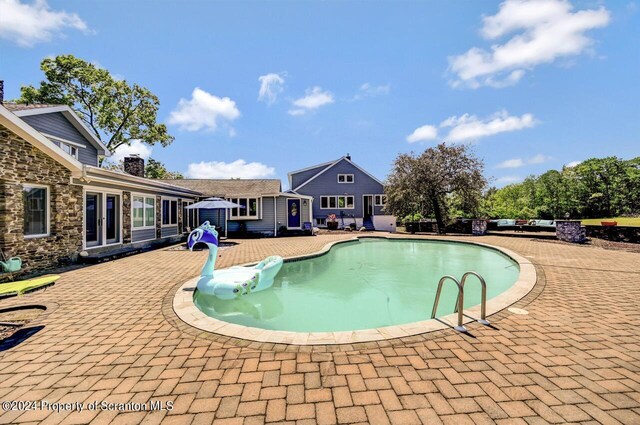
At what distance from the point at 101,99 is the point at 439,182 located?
2950 centimetres

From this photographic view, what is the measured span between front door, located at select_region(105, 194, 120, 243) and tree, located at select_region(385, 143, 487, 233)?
56.1ft

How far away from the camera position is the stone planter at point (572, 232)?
13.5 meters

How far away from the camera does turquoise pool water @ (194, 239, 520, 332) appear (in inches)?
218

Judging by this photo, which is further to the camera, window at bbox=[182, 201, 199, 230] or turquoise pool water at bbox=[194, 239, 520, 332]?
window at bbox=[182, 201, 199, 230]

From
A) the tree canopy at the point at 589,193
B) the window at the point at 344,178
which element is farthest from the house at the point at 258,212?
the tree canopy at the point at 589,193

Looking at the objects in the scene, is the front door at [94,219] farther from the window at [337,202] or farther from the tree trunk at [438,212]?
the tree trunk at [438,212]

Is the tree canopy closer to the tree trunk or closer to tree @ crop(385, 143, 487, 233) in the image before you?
tree @ crop(385, 143, 487, 233)

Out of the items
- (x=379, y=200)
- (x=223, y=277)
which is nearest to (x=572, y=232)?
(x=379, y=200)

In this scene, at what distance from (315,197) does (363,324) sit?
21.0 m

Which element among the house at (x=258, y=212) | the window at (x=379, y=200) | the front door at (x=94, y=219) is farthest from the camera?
the window at (x=379, y=200)

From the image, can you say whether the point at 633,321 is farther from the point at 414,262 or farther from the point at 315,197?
the point at 315,197

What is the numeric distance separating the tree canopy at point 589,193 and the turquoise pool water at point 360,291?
34963 millimetres

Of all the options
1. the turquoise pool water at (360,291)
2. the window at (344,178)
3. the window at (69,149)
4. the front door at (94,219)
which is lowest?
the turquoise pool water at (360,291)

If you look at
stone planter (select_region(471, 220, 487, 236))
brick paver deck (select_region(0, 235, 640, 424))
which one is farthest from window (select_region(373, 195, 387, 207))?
brick paver deck (select_region(0, 235, 640, 424))
